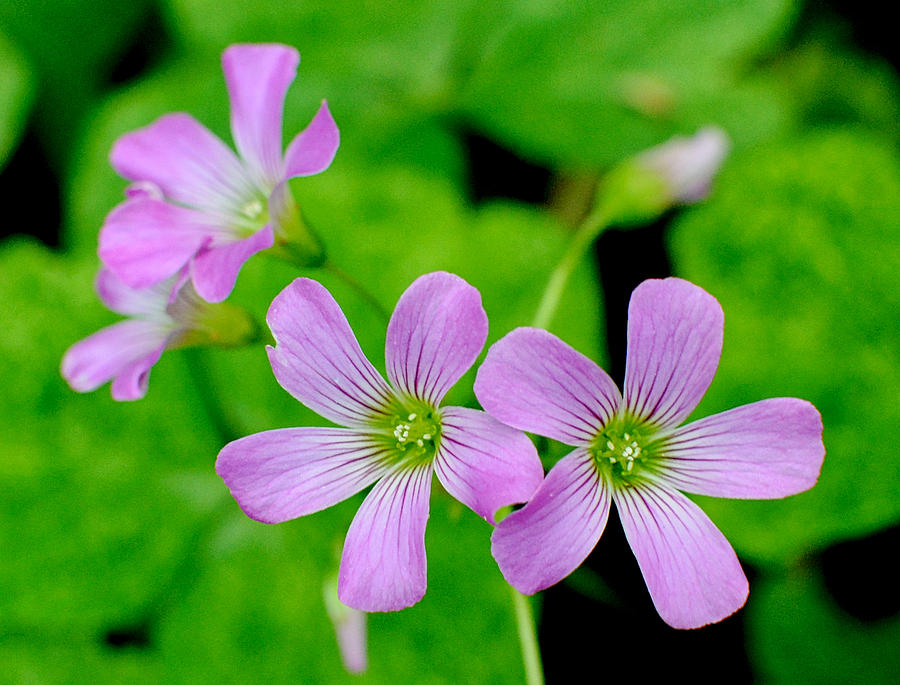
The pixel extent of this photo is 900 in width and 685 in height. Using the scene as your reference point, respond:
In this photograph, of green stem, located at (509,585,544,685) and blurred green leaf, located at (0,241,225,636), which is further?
blurred green leaf, located at (0,241,225,636)

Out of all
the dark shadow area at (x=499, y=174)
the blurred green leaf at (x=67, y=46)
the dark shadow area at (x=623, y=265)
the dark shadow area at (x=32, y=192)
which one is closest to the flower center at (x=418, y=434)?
the dark shadow area at (x=623, y=265)

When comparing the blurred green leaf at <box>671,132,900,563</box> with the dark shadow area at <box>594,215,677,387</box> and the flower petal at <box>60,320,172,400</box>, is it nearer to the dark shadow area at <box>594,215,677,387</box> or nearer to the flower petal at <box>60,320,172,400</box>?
the dark shadow area at <box>594,215,677,387</box>

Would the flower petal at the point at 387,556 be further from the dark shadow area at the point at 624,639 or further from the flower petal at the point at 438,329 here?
the dark shadow area at the point at 624,639

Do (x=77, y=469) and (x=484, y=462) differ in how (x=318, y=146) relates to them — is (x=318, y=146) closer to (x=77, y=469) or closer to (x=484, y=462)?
(x=484, y=462)

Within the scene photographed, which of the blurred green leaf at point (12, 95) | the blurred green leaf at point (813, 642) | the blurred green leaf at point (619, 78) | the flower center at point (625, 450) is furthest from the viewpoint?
the blurred green leaf at point (619, 78)

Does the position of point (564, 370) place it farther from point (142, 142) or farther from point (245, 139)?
point (142, 142)

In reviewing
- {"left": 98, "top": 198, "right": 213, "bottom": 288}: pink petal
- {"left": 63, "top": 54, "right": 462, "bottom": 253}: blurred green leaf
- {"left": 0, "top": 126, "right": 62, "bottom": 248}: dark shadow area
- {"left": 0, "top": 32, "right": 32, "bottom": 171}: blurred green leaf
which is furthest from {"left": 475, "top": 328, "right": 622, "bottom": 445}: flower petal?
{"left": 0, "top": 126, "right": 62, "bottom": 248}: dark shadow area

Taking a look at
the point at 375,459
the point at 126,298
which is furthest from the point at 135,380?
the point at 375,459
